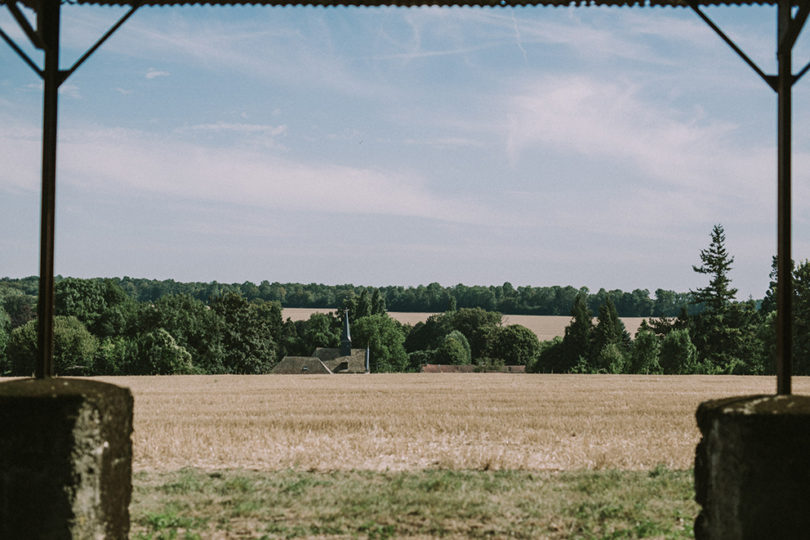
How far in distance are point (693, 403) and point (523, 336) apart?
237 ft

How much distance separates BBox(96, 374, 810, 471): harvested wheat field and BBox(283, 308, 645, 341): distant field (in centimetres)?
7827

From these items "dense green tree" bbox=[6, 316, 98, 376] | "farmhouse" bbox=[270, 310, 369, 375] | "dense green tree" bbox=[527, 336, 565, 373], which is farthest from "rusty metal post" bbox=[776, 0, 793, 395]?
"farmhouse" bbox=[270, 310, 369, 375]

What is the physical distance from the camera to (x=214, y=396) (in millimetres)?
27938

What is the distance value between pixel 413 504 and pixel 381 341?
3431 inches

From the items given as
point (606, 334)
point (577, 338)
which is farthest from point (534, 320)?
point (606, 334)

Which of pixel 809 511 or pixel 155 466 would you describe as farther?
pixel 155 466

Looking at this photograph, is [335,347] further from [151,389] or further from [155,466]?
[155,466]

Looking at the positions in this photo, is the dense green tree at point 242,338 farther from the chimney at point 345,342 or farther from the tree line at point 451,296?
the tree line at point 451,296

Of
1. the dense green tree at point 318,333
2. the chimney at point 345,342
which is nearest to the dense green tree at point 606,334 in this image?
the chimney at point 345,342

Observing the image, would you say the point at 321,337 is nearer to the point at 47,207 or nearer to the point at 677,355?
the point at 677,355

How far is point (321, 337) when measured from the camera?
9806cm

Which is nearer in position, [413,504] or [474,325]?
[413,504]

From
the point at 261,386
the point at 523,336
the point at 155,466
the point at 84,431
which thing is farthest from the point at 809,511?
the point at 523,336

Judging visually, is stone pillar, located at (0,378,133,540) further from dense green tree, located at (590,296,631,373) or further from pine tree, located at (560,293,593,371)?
pine tree, located at (560,293,593,371)
